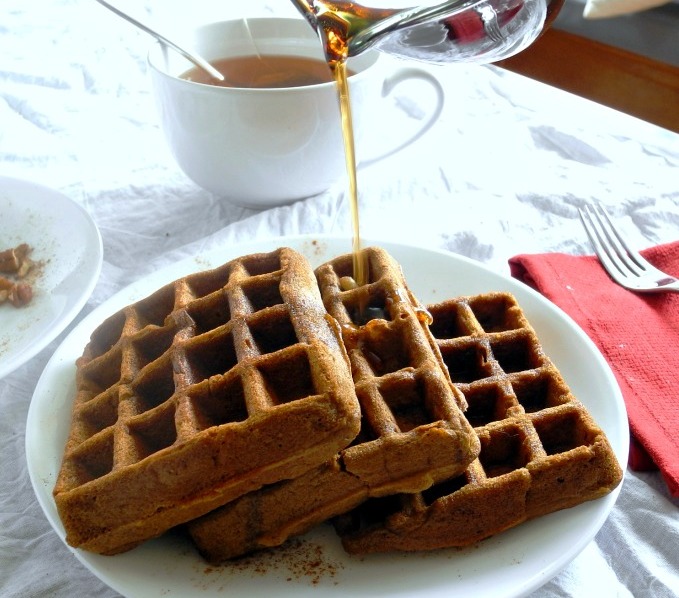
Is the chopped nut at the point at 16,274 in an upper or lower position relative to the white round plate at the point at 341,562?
upper

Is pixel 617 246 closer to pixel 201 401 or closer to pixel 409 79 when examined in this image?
pixel 409 79

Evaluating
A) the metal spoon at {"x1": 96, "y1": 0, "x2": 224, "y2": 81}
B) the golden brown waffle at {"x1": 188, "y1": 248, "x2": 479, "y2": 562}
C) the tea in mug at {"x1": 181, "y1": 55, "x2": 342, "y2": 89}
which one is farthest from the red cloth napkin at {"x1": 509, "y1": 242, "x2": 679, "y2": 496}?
the metal spoon at {"x1": 96, "y1": 0, "x2": 224, "y2": 81}

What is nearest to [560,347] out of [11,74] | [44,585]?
[44,585]

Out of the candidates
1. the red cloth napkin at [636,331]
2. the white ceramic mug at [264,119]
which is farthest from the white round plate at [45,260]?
the red cloth napkin at [636,331]

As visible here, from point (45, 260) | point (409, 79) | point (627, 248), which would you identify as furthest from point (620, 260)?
point (45, 260)

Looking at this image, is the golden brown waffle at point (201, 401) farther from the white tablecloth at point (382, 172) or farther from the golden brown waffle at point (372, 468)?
the white tablecloth at point (382, 172)
